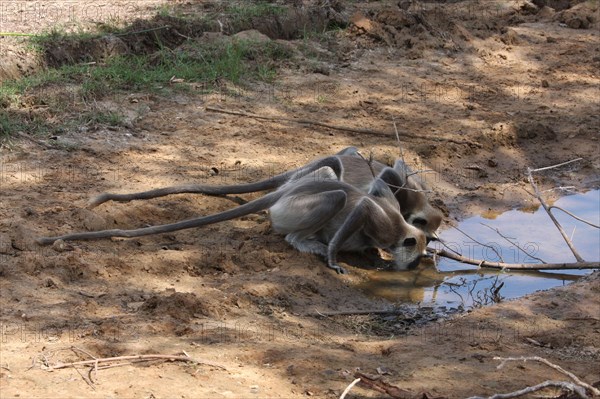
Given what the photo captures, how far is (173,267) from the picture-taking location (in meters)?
6.92

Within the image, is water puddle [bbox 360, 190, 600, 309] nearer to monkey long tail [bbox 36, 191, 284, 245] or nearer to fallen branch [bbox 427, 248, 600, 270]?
fallen branch [bbox 427, 248, 600, 270]

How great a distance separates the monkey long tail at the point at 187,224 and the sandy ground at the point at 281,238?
0.09 metres

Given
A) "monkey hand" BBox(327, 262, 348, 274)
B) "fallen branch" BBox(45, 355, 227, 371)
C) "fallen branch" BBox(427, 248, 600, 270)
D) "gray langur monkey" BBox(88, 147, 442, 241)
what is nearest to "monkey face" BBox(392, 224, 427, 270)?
"fallen branch" BBox(427, 248, 600, 270)

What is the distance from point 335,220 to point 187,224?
116cm

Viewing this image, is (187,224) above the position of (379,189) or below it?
above

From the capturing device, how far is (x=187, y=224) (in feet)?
24.2

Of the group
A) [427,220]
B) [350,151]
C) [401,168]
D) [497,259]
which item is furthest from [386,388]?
[350,151]

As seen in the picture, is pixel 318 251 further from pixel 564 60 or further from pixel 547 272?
pixel 564 60

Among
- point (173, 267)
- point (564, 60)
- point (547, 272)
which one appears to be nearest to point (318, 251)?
point (173, 267)

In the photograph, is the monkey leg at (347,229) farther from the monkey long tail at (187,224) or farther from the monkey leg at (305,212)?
the monkey long tail at (187,224)

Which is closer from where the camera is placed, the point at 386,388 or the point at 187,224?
the point at 386,388

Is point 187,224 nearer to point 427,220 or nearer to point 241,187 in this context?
point 241,187

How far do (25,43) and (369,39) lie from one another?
4114mm

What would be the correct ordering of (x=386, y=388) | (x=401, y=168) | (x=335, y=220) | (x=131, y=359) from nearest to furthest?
(x=386, y=388)
(x=131, y=359)
(x=335, y=220)
(x=401, y=168)
